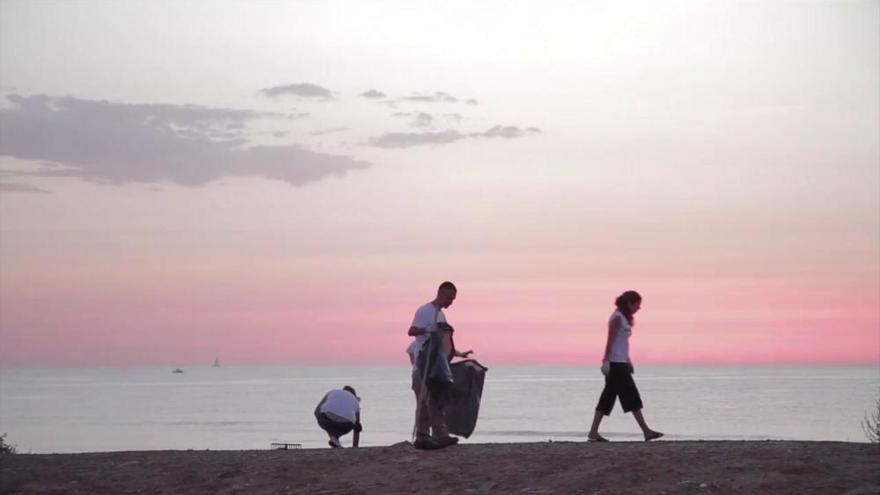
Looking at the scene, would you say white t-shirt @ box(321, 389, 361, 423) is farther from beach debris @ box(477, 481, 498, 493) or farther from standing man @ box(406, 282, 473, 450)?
beach debris @ box(477, 481, 498, 493)

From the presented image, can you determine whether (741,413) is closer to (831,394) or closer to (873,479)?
(831,394)

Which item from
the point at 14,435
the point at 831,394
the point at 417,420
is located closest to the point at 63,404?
the point at 14,435

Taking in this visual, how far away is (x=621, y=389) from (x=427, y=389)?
2540 millimetres

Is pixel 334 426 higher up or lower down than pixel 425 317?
lower down

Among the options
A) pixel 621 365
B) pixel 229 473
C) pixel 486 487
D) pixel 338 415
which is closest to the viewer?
→ pixel 486 487

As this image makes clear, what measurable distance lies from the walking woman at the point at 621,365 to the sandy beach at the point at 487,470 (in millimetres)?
903

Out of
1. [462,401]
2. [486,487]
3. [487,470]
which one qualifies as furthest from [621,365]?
[486,487]

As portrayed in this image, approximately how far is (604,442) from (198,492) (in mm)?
5010

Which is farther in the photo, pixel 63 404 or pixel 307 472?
pixel 63 404

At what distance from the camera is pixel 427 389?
15125 millimetres

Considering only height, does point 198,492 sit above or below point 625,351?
below

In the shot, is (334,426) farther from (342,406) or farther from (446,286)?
(446,286)

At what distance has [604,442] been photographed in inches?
594

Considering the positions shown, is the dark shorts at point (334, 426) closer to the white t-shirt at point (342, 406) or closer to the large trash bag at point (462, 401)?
the white t-shirt at point (342, 406)
